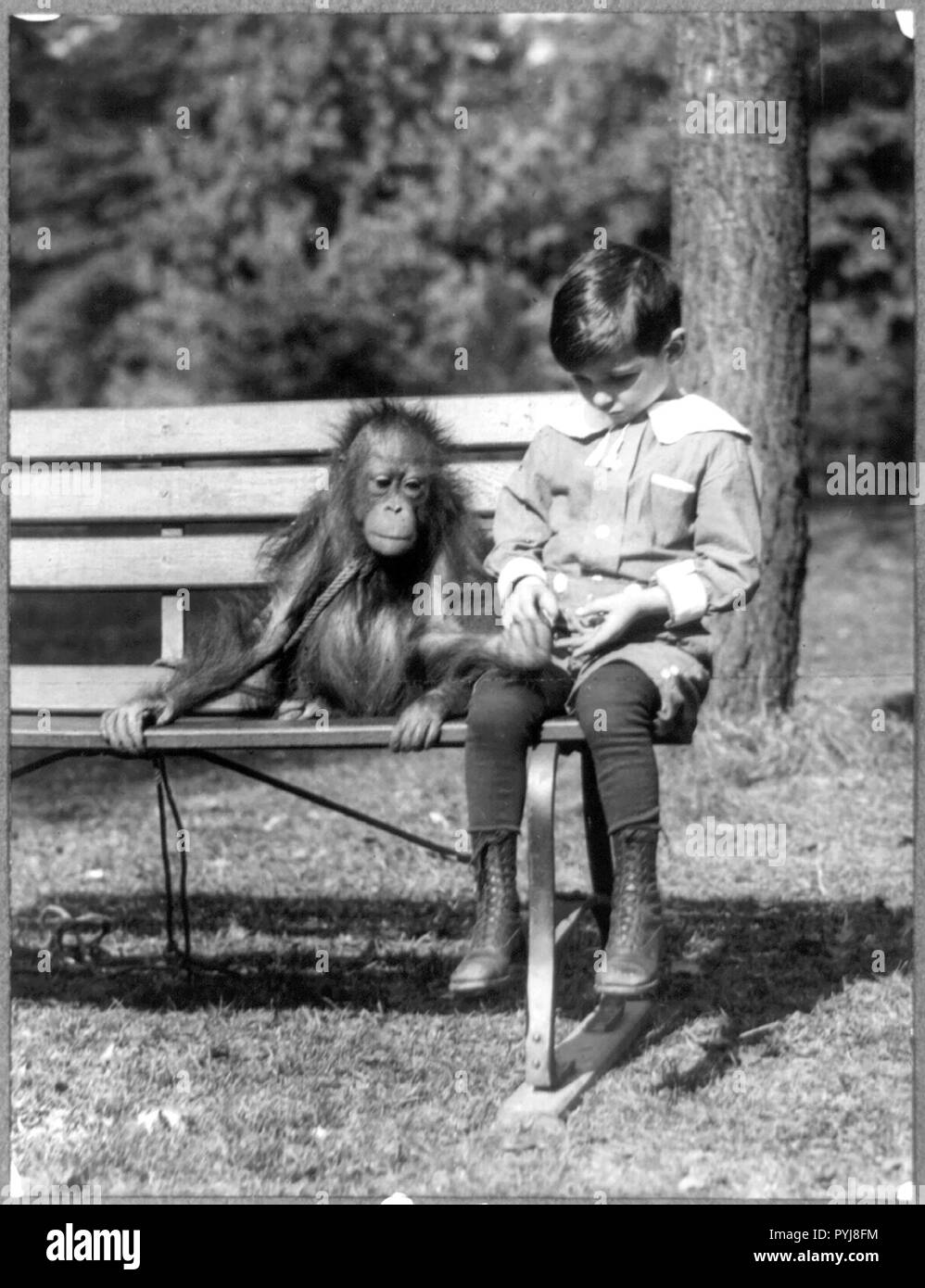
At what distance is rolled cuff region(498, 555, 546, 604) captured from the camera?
288 cm

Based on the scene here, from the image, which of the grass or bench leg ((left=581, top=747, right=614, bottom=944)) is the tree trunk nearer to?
the grass

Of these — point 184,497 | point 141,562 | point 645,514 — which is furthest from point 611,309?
point 141,562

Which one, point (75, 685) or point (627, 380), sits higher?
point (627, 380)

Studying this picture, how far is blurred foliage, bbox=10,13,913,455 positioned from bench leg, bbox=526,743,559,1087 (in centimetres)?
201

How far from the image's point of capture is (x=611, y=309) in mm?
2824


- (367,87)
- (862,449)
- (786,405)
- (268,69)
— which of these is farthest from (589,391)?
(268,69)

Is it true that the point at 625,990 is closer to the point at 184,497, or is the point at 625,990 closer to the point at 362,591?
the point at 362,591

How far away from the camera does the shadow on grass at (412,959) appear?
131 inches

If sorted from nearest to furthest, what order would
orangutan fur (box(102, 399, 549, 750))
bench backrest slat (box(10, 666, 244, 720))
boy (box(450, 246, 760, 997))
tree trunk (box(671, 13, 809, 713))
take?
boy (box(450, 246, 760, 997)), orangutan fur (box(102, 399, 549, 750)), bench backrest slat (box(10, 666, 244, 720)), tree trunk (box(671, 13, 809, 713))

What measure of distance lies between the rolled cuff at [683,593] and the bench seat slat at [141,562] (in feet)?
3.84

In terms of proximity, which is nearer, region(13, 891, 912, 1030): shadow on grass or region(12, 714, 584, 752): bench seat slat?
region(12, 714, 584, 752): bench seat slat

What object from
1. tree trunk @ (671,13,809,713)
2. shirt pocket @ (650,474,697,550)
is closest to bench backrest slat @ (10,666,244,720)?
shirt pocket @ (650,474,697,550)

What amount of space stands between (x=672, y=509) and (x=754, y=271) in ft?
5.27
